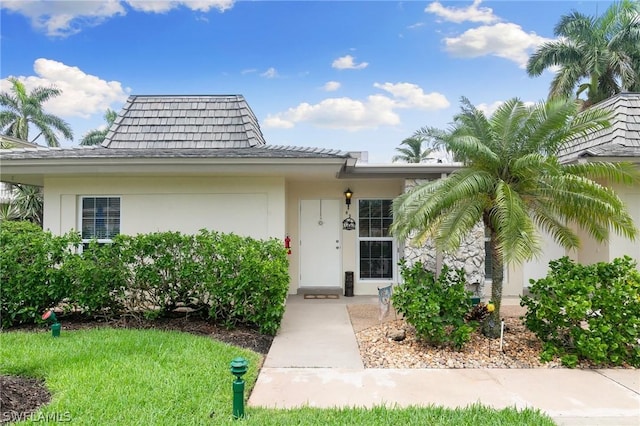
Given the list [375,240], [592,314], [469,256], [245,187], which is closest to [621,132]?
[469,256]

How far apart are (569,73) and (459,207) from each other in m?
→ 22.8

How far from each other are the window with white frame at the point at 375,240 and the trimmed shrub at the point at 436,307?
13.3ft

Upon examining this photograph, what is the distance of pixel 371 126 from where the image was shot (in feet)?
72.8

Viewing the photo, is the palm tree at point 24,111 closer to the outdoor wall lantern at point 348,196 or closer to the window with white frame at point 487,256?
the outdoor wall lantern at point 348,196

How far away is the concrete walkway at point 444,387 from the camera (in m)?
3.61

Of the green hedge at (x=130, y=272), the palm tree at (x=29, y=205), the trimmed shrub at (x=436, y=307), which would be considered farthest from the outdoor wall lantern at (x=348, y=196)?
the palm tree at (x=29, y=205)

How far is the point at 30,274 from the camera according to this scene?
6023mm

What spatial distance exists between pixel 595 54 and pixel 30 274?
2783 cm

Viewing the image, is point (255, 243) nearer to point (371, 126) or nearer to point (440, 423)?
point (440, 423)

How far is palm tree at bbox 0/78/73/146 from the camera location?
992 inches

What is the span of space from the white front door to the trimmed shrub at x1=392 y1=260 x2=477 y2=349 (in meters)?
4.24

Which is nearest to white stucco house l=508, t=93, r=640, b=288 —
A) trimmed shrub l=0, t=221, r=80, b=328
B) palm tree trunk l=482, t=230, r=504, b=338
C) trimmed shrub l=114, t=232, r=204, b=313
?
palm tree trunk l=482, t=230, r=504, b=338

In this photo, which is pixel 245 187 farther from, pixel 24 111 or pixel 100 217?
pixel 24 111
